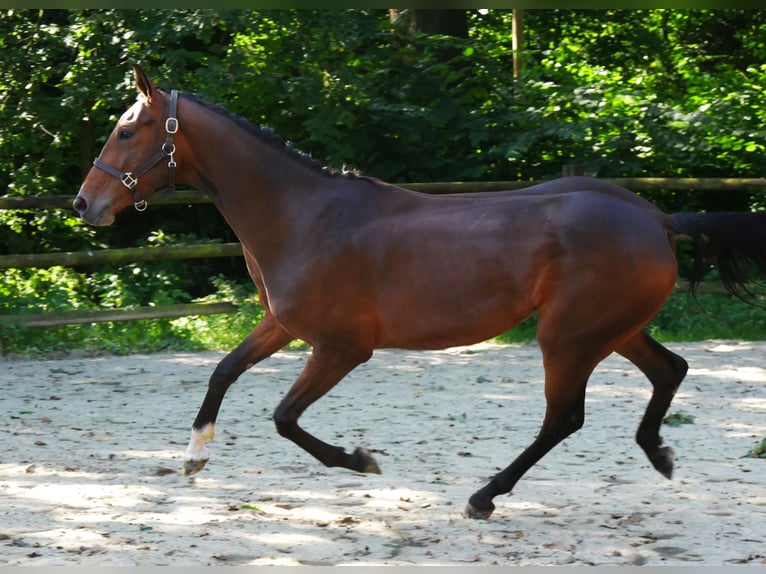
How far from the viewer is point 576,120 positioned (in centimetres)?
1094

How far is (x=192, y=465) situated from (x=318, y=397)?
73cm

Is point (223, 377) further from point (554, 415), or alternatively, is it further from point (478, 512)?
point (554, 415)

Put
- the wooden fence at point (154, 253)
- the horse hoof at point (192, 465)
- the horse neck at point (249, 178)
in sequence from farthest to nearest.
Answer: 1. the wooden fence at point (154, 253)
2. the horse hoof at point (192, 465)
3. the horse neck at point (249, 178)

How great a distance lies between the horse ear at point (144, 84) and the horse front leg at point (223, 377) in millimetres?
1115

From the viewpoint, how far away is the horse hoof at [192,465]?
453 cm

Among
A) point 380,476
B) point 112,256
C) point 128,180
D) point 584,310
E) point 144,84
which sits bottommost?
point 380,476

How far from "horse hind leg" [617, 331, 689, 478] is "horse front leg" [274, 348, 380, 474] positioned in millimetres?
1284

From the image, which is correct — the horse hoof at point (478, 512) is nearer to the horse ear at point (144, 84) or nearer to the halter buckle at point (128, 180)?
the halter buckle at point (128, 180)

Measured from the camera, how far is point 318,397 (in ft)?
14.0

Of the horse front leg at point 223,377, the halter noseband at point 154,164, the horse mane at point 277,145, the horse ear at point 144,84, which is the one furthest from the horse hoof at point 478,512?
the horse ear at point 144,84

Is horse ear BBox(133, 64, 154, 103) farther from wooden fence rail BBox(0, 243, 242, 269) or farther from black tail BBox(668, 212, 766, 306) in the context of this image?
wooden fence rail BBox(0, 243, 242, 269)

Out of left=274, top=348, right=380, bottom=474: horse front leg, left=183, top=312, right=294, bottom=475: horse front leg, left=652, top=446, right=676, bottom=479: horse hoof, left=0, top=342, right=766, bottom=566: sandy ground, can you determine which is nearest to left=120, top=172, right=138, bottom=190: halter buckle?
left=183, top=312, right=294, bottom=475: horse front leg

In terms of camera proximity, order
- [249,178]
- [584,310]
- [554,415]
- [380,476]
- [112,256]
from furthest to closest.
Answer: [112,256] < [380,476] < [249,178] < [554,415] < [584,310]

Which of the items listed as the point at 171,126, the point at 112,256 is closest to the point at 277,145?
the point at 171,126
